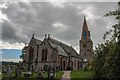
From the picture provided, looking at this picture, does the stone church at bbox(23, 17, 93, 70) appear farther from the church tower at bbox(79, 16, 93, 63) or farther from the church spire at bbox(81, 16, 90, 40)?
the church spire at bbox(81, 16, 90, 40)

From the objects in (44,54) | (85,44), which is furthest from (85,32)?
(44,54)

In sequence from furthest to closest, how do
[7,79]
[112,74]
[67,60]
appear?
[67,60], [7,79], [112,74]

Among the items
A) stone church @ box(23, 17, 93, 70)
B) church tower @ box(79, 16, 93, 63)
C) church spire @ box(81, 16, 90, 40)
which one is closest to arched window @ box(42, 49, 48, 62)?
stone church @ box(23, 17, 93, 70)

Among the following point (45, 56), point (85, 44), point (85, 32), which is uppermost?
point (85, 32)

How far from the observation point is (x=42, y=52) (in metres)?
48.1

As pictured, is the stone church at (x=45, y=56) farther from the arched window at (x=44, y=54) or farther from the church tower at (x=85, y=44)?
the church tower at (x=85, y=44)

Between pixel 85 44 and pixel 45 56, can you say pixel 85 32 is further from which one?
pixel 45 56

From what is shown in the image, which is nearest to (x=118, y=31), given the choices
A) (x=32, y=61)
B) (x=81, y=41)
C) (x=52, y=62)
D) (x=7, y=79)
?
(x=7, y=79)

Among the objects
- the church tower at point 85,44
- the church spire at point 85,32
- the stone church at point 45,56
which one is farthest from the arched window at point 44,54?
the church spire at point 85,32

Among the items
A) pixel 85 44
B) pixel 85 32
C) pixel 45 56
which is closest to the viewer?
pixel 45 56

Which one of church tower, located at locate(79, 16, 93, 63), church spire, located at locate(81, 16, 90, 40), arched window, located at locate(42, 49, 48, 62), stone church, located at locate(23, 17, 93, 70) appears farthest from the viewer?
church spire, located at locate(81, 16, 90, 40)

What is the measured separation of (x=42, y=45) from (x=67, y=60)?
9245mm

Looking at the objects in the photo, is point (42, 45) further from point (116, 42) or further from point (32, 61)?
point (116, 42)

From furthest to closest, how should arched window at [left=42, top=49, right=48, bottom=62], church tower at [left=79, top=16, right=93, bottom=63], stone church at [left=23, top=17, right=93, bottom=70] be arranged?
church tower at [left=79, top=16, right=93, bottom=63]
arched window at [left=42, top=49, right=48, bottom=62]
stone church at [left=23, top=17, right=93, bottom=70]
